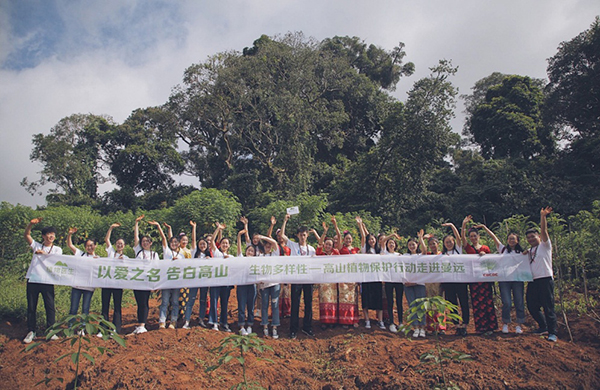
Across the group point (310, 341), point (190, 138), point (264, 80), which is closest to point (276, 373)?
point (310, 341)

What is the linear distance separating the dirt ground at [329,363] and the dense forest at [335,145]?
8.55 meters

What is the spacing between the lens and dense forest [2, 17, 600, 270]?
18734 mm

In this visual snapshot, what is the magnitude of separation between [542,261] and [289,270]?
3.78m

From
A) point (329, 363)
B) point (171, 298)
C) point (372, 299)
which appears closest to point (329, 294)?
point (372, 299)

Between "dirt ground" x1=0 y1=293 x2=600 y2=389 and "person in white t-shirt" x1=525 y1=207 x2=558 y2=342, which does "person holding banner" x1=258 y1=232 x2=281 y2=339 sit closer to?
"dirt ground" x1=0 y1=293 x2=600 y2=389

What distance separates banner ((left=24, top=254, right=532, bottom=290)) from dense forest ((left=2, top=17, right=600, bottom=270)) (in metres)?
7.62

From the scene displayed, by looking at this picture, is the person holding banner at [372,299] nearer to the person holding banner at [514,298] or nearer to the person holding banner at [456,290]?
the person holding banner at [456,290]

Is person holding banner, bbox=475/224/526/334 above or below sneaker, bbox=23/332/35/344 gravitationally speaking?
above

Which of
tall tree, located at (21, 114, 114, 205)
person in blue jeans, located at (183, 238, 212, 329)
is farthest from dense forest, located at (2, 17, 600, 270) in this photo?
person in blue jeans, located at (183, 238, 212, 329)

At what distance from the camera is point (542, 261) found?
6434mm

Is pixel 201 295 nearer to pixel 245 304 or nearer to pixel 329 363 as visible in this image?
pixel 245 304

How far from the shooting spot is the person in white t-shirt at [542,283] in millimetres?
6293

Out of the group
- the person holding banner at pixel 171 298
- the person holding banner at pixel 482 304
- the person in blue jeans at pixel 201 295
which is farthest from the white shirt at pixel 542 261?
the person holding banner at pixel 171 298

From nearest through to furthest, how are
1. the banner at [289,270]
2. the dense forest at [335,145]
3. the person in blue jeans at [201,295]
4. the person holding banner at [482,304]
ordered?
the person holding banner at [482,304], the banner at [289,270], the person in blue jeans at [201,295], the dense forest at [335,145]
